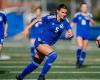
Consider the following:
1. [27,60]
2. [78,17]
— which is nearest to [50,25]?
[78,17]

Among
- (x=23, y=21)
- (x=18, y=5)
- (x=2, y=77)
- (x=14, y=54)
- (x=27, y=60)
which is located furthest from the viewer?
(x=18, y=5)

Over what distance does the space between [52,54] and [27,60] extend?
6329 mm

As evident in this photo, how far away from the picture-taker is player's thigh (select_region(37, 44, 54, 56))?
36.7ft

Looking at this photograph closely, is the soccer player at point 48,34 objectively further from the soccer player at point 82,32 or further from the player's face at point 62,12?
the soccer player at point 82,32

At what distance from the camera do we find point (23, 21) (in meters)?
29.2

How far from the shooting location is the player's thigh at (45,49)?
11188mm

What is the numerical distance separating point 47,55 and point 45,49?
14 cm

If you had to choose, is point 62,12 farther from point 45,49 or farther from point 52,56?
point 52,56

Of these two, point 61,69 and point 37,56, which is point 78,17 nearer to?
point 61,69

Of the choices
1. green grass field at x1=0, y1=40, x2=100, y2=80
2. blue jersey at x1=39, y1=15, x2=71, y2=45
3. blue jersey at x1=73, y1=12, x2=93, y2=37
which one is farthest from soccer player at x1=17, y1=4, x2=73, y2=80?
blue jersey at x1=73, y1=12, x2=93, y2=37

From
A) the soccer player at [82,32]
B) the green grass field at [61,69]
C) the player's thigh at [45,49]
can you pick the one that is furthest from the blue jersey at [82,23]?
the player's thigh at [45,49]

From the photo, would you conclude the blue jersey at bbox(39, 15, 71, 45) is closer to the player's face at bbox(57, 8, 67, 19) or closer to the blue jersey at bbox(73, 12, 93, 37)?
the player's face at bbox(57, 8, 67, 19)

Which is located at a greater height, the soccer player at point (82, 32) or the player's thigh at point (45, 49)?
the player's thigh at point (45, 49)

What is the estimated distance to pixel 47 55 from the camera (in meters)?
11.2
